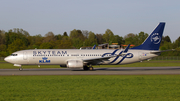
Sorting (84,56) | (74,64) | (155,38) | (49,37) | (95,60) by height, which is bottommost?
(74,64)

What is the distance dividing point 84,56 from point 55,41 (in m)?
111

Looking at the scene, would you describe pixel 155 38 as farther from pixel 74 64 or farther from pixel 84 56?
pixel 74 64

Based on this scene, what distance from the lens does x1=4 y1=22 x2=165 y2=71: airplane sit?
1283 inches

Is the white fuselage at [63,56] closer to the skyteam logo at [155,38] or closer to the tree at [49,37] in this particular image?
the skyteam logo at [155,38]

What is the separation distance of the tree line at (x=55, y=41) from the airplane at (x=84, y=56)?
204ft

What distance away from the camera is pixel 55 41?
143 metres

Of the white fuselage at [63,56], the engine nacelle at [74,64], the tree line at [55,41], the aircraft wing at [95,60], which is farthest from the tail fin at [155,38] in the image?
the tree line at [55,41]

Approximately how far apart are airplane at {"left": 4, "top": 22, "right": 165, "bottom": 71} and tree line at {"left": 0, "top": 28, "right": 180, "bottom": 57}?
6206 centimetres

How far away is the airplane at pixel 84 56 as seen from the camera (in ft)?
107

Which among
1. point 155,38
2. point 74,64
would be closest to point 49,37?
point 155,38
